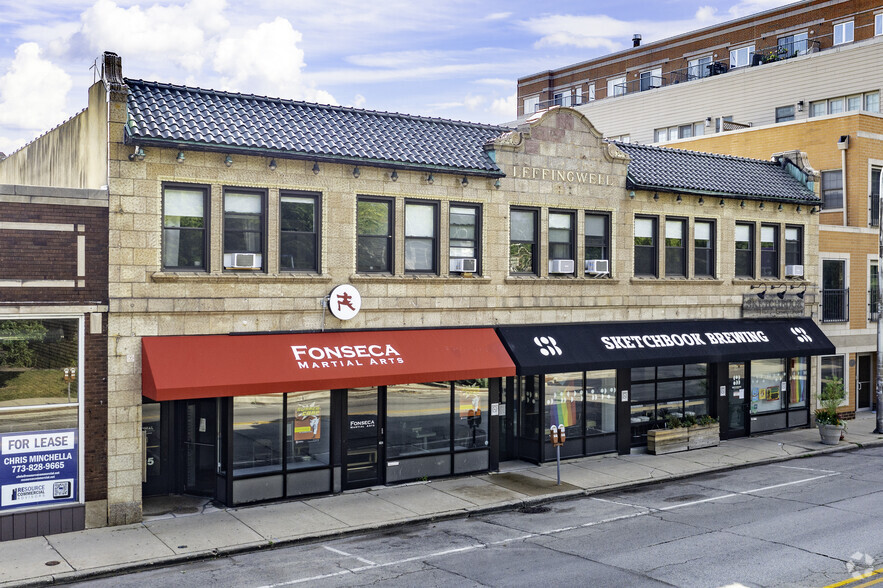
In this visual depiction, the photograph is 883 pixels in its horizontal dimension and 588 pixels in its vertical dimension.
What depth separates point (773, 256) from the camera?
29.3 metres

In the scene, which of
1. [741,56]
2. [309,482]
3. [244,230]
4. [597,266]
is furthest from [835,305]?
[741,56]

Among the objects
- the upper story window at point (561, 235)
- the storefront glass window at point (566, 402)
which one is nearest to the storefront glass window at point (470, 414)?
the storefront glass window at point (566, 402)

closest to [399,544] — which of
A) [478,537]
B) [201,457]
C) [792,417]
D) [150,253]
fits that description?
[478,537]

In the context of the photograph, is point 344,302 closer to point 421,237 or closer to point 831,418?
point 421,237

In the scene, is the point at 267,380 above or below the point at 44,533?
above

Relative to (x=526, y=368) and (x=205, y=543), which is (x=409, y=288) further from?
(x=205, y=543)

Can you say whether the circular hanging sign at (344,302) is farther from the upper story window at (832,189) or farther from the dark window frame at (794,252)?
the upper story window at (832,189)

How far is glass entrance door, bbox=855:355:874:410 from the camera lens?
34.3 meters

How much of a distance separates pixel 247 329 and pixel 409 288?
4.34m

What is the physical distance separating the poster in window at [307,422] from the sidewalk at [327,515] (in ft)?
4.87

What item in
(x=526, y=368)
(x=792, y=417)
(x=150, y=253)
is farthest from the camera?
(x=792, y=417)

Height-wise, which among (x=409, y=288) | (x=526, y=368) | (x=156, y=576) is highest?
(x=409, y=288)

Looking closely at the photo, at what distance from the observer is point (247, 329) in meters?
19.0

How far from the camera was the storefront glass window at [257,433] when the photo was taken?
18719 mm
